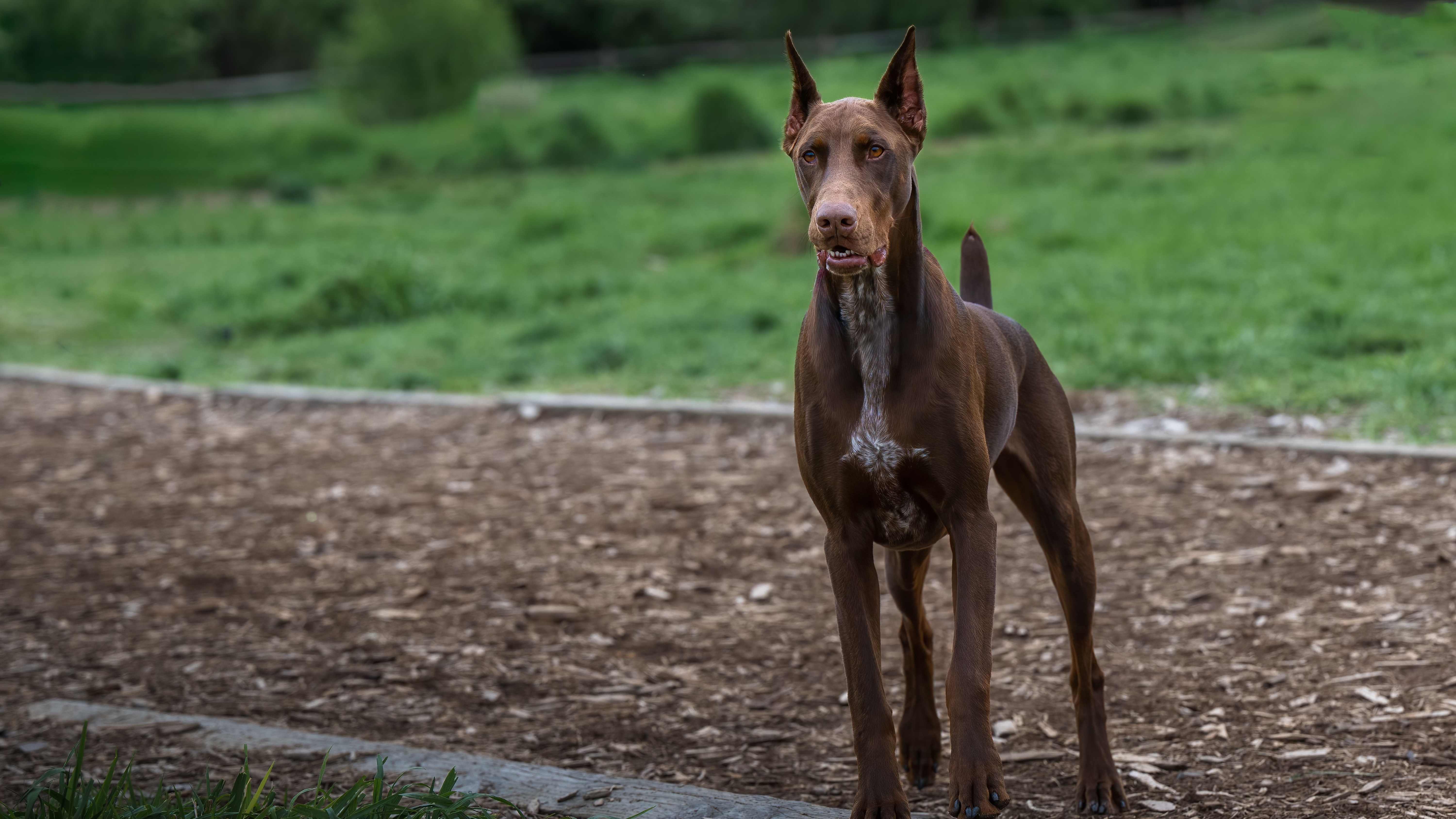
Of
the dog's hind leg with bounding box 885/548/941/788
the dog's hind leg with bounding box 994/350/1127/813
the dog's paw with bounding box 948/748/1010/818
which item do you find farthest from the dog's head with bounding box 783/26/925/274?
the dog's hind leg with bounding box 885/548/941/788

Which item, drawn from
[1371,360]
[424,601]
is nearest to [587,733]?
[424,601]

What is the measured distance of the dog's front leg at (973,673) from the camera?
295 centimetres

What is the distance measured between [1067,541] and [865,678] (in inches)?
31.6

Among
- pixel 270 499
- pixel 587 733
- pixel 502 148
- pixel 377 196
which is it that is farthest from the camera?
pixel 502 148

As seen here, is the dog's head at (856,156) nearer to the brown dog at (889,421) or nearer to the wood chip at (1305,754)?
the brown dog at (889,421)

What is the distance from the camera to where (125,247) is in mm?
17625

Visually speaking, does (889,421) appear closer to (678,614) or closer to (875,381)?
(875,381)

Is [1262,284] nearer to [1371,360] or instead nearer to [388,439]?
[1371,360]

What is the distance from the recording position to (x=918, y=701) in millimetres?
3959

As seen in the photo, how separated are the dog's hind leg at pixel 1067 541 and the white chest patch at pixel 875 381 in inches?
25.1

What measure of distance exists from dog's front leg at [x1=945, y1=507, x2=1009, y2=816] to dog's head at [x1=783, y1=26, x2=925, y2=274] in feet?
2.26

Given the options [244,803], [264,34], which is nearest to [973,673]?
[244,803]

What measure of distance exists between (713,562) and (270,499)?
2757 millimetres

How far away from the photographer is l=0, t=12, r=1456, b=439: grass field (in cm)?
845
